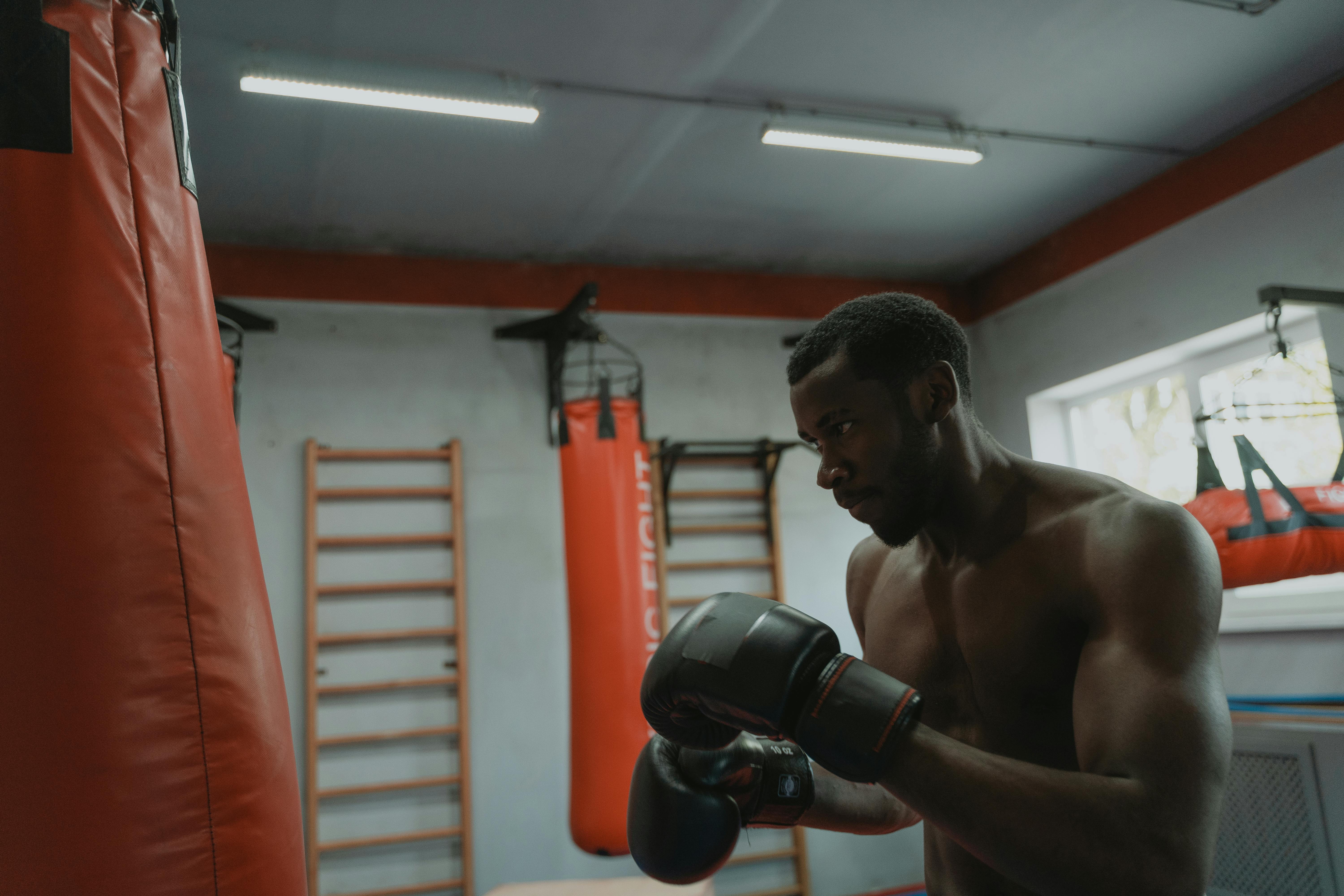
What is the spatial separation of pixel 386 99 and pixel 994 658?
9.31 feet

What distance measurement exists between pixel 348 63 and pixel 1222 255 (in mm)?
3731

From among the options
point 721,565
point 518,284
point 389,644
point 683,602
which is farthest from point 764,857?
point 518,284

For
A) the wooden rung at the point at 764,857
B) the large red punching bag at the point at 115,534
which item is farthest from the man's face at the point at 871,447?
the wooden rung at the point at 764,857

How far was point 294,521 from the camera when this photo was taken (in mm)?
4184

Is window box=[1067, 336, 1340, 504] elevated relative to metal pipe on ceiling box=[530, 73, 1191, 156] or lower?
lower

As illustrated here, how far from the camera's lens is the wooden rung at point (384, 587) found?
4.12 meters

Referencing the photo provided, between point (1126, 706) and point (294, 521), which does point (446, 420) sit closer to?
point (294, 521)

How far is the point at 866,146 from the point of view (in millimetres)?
3803

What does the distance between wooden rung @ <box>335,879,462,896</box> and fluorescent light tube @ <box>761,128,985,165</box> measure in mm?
3434

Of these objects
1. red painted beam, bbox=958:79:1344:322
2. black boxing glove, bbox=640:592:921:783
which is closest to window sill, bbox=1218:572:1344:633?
red painted beam, bbox=958:79:1344:322

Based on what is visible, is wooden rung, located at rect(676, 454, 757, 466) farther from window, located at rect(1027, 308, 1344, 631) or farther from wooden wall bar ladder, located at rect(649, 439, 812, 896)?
window, located at rect(1027, 308, 1344, 631)

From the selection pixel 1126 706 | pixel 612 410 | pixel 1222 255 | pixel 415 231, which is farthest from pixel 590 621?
pixel 1222 255

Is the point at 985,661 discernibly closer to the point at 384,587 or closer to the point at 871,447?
the point at 871,447

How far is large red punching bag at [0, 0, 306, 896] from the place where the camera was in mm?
753
